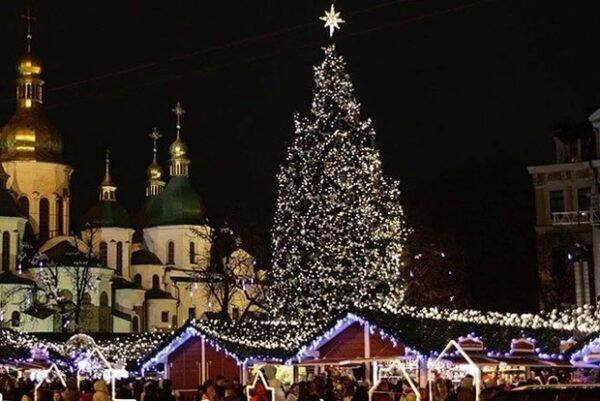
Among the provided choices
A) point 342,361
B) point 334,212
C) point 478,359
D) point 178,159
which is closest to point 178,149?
point 178,159

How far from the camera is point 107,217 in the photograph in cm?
9769

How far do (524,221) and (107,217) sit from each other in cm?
3901

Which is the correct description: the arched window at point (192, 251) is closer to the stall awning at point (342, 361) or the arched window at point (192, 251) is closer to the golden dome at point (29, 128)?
the golden dome at point (29, 128)

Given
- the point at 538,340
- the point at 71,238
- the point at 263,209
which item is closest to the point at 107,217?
the point at 71,238

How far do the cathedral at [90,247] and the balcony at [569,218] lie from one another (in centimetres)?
3248

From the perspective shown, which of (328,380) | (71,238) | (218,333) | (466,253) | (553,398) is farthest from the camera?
(71,238)

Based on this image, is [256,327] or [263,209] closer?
[256,327]

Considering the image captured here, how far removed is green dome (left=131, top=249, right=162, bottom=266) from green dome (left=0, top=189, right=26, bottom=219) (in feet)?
37.9

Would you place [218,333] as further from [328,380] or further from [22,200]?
[22,200]

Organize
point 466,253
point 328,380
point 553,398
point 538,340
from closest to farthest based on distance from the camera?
point 553,398, point 328,380, point 538,340, point 466,253

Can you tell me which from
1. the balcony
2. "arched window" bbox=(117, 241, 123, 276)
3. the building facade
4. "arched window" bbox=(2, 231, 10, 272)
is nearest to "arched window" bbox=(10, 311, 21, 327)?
"arched window" bbox=(2, 231, 10, 272)

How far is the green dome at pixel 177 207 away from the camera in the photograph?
100688mm

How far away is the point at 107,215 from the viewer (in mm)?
97875

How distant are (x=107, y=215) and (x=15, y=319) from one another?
601 inches
